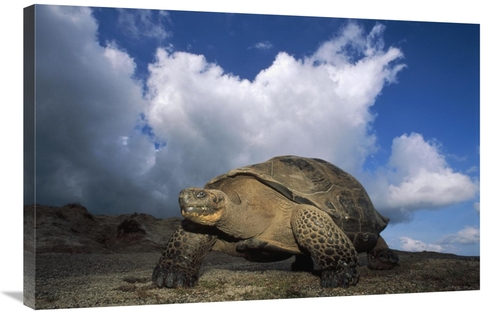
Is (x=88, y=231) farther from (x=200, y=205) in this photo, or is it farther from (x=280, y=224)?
(x=200, y=205)

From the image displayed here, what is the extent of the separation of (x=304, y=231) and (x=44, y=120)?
2.88 m

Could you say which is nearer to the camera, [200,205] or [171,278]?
[200,205]

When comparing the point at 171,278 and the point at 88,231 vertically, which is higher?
the point at 88,231

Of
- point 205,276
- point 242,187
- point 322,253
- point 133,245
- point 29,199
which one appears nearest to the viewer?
point 29,199

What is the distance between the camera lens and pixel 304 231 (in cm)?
582

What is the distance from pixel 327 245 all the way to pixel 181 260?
5.35 ft

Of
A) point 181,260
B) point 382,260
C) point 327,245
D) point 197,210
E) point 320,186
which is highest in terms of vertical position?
point 320,186

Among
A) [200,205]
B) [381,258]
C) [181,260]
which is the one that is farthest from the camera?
[381,258]

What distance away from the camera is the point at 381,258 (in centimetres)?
750

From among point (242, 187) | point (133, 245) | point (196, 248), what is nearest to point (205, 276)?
point (196, 248)

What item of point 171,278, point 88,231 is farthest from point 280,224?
point 88,231

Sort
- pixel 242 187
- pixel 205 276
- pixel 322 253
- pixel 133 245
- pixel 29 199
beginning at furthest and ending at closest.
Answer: pixel 133 245 < pixel 205 276 < pixel 242 187 < pixel 322 253 < pixel 29 199

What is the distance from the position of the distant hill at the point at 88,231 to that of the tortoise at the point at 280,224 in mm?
1361

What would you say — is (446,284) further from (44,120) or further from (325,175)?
(44,120)
